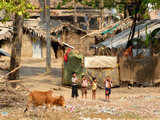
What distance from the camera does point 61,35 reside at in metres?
37.8

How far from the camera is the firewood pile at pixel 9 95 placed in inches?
414

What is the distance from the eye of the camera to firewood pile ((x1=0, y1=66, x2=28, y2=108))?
10.5 meters

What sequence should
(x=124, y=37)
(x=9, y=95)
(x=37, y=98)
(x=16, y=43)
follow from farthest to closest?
(x=124, y=37), (x=16, y=43), (x=9, y=95), (x=37, y=98)

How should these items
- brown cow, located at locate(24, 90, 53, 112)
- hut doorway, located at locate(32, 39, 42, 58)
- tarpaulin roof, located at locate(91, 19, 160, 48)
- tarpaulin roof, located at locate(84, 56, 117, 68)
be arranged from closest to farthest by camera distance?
1. brown cow, located at locate(24, 90, 53, 112)
2. tarpaulin roof, located at locate(84, 56, 117, 68)
3. tarpaulin roof, located at locate(91, 19, 160, 48)
4. hut doorway, located at locate(32, 39, 42, 58)

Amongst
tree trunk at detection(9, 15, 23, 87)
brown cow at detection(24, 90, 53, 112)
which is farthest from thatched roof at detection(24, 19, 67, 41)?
brown cow at detection(24, 90, 53, 112)

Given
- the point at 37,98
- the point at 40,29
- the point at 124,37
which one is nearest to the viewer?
the point at 37,98

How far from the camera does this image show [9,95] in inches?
418

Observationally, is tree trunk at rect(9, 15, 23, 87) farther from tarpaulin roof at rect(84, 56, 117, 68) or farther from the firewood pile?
the firewood pile

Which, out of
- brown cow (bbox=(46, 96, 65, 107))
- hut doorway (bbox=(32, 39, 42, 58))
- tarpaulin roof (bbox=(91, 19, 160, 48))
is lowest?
hut doorway (bbox=(32, 39, 42, 58))

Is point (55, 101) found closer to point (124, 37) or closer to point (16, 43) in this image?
point (16, 43)

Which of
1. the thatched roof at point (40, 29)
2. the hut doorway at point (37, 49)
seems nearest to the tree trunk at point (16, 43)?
the thatched roof at point (40, 29)

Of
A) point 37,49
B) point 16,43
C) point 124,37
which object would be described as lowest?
point 37,49

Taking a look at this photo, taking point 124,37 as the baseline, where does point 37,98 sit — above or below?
below

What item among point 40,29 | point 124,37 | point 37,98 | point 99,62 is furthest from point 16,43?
point 40,29
